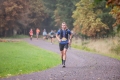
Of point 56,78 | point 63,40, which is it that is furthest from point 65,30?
point 56,78

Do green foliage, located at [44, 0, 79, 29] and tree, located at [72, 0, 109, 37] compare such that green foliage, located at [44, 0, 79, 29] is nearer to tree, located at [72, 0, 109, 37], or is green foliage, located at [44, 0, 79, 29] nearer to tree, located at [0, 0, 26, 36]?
tree, located at [0, 0, 26, 36]

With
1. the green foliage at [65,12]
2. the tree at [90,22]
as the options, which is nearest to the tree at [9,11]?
the green foliage at [65,12]

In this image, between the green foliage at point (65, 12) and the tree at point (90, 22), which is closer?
the tree at point (90, 22)

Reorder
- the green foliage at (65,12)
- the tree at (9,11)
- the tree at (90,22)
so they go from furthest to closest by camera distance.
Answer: the green foliage at (65,12), the tree at (9,11), the tree at (90,22)

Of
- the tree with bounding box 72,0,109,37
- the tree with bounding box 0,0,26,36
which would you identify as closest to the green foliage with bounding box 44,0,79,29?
the tree with bounding box 0,0,26,36

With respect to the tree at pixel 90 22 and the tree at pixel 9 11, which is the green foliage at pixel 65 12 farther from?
the tree at pixel 90 22

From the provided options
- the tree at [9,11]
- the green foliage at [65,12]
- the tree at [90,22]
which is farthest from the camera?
the green foliage at [65,12]

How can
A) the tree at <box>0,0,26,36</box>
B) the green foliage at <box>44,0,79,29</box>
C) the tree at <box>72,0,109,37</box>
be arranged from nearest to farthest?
the tree at <box>72,0,109,37</box>, the tree at <box>0,0,26,36</box>, the green foliage at <box>44,0,79,29</box>

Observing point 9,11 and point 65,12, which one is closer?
point 9,11

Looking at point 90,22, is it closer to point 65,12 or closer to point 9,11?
point 9,11

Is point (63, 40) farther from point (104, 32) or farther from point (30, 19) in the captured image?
point (30, 19)

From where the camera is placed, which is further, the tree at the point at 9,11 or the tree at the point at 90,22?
the tree at the point at 9,11

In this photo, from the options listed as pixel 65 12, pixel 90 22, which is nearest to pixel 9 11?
pixel 65 12

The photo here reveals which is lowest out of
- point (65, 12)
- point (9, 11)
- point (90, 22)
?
point (90, 22)
